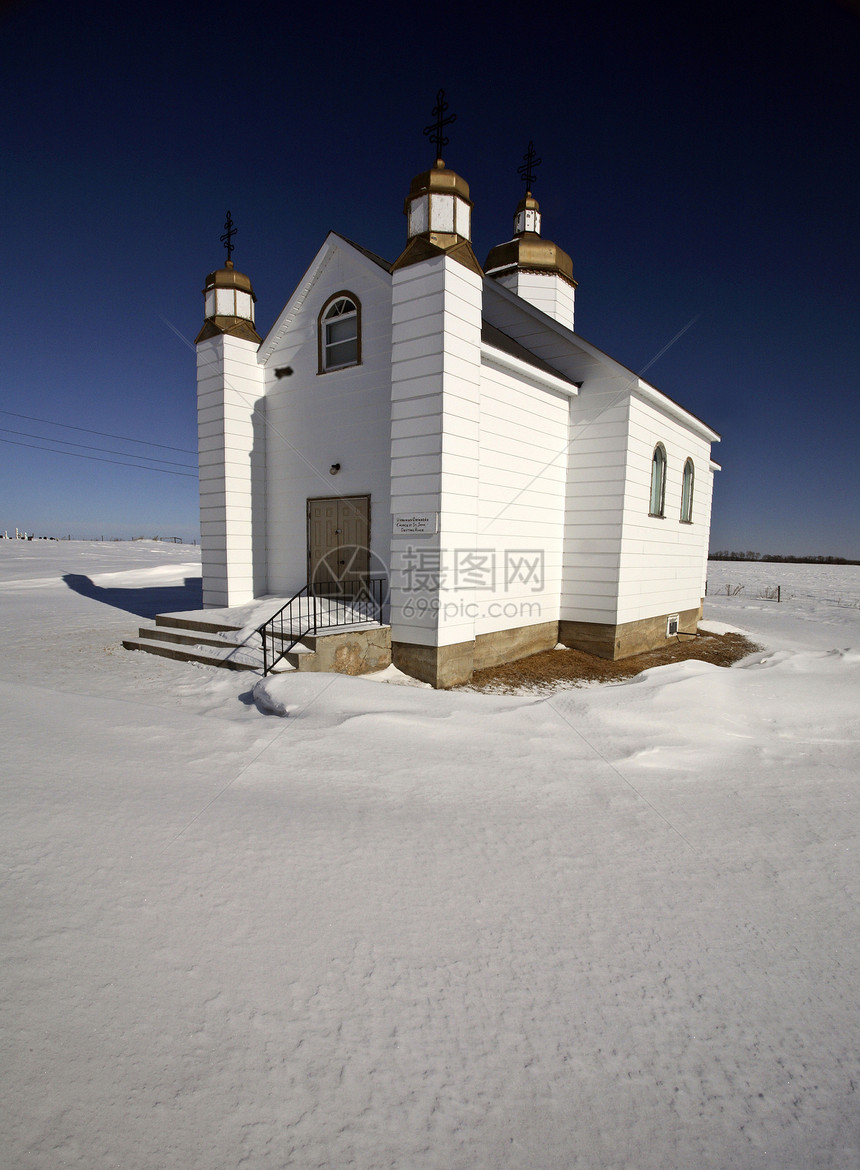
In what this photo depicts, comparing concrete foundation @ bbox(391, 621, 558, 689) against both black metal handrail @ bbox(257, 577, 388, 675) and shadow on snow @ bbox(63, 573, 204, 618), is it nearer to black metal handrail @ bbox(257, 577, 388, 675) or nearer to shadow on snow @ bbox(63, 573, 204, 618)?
black metal handrail @ bbox(257, 577, 388, 675)

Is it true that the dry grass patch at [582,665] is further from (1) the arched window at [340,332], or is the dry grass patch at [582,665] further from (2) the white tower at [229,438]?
(1) the arched window at [340,332]

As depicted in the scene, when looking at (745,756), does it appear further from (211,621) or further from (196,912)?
(211,621)

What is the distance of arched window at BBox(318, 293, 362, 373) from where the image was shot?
9.62 meters

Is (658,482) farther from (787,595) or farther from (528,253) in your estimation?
(787,595)

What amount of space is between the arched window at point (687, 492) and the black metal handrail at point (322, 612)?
8.75 m

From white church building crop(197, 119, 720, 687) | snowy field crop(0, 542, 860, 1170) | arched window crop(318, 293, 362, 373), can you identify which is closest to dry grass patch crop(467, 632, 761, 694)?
white church building crop(197, 119, 720, 687)

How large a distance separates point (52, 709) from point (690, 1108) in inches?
221

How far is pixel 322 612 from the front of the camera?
28.5 feet

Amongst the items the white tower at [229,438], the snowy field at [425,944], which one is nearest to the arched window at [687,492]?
the snowy field at [425,944]

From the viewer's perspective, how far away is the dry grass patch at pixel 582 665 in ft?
28.2

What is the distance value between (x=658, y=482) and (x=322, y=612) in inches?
319

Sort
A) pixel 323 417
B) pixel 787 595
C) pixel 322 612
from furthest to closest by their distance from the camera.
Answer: pixel 787 595
pixel 323 417
pixel 322 612

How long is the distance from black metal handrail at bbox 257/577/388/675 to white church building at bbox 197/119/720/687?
0.17 meters

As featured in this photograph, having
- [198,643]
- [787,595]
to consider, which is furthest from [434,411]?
[787,595]
